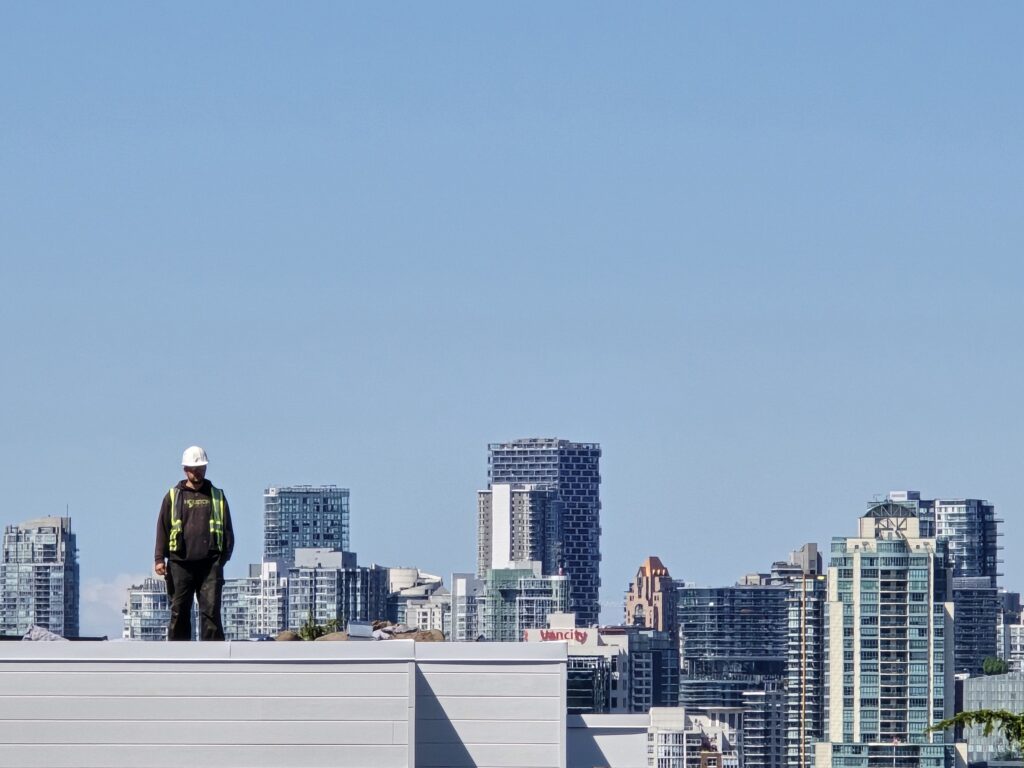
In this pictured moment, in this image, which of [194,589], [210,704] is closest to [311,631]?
[194,589]

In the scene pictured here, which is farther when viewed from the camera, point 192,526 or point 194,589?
point 194,589

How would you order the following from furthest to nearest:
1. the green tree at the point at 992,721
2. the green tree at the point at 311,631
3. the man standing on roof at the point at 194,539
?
the green tree at the point at 311,631, the man standing on roof at the point at 194,539, the green tree at the point at 992,721

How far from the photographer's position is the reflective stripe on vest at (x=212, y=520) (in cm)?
3111

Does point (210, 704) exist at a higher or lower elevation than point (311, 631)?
lower

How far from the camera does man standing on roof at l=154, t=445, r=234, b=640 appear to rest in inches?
1223

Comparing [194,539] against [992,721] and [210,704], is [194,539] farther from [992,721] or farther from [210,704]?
[992,721]

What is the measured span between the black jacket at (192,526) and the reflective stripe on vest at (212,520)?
0.03 m

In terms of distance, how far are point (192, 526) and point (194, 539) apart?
15 cm

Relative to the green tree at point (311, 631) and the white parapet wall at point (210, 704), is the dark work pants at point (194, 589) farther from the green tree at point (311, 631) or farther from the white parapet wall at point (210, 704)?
the green tree at point (311, 631)

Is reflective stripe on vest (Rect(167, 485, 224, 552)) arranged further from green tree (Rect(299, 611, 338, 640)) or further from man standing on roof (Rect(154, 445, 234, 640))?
green tree (Rect(299, 611, 338, 640))

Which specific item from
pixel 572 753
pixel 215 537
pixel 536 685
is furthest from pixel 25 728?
pixel 572 753

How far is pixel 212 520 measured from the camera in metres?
31.1

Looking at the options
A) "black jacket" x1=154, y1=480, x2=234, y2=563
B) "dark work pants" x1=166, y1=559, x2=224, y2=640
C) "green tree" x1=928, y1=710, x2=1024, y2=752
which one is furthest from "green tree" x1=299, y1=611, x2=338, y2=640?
"green tree" x1=928, y1=710, x2=1024, y2=752

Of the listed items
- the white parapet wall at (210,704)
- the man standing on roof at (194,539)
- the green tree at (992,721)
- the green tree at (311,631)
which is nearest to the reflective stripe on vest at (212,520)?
the man standing on roof at (194,539)
